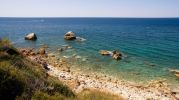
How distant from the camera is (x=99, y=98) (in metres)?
13.9

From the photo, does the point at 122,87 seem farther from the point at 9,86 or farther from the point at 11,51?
the point at 9,86

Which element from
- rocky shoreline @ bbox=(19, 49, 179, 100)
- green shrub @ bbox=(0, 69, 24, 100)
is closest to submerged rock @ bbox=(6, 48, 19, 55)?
rocky shoreline @ bbox=(19, 49, 179, 100)

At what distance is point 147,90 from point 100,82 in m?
5.44

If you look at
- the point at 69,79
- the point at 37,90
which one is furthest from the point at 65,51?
the point at 37,90

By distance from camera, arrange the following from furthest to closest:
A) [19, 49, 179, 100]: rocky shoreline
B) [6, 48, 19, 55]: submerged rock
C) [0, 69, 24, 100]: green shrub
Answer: [19, 49, 179, 100]: rocky shoreline < [6, 48, 19, 55]: submerged rock < [0, 69, 24, 100]: green shrub

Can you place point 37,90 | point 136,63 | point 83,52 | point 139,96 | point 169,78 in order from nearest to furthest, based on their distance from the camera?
point 37,90
point 139,96
point 169,78
point 136,63
point 83,52

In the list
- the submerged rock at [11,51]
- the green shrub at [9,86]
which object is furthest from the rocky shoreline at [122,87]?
the green shrub at [9,86]

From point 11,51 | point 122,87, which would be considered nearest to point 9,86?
point 11,51

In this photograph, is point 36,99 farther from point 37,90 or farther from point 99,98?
point 99,98

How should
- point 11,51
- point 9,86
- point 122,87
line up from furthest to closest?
point 122,87 → point 11,51 → point 9,86

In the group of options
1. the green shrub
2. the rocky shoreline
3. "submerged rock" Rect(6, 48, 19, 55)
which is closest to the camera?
the green shrub

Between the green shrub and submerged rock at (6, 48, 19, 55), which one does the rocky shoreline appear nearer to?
submerged rock at (6, 48, 19, 55)

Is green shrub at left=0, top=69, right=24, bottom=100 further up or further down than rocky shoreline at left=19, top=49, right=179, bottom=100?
further up

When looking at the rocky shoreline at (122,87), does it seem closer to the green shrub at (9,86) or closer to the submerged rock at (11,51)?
the submerged rock at (11,51)
